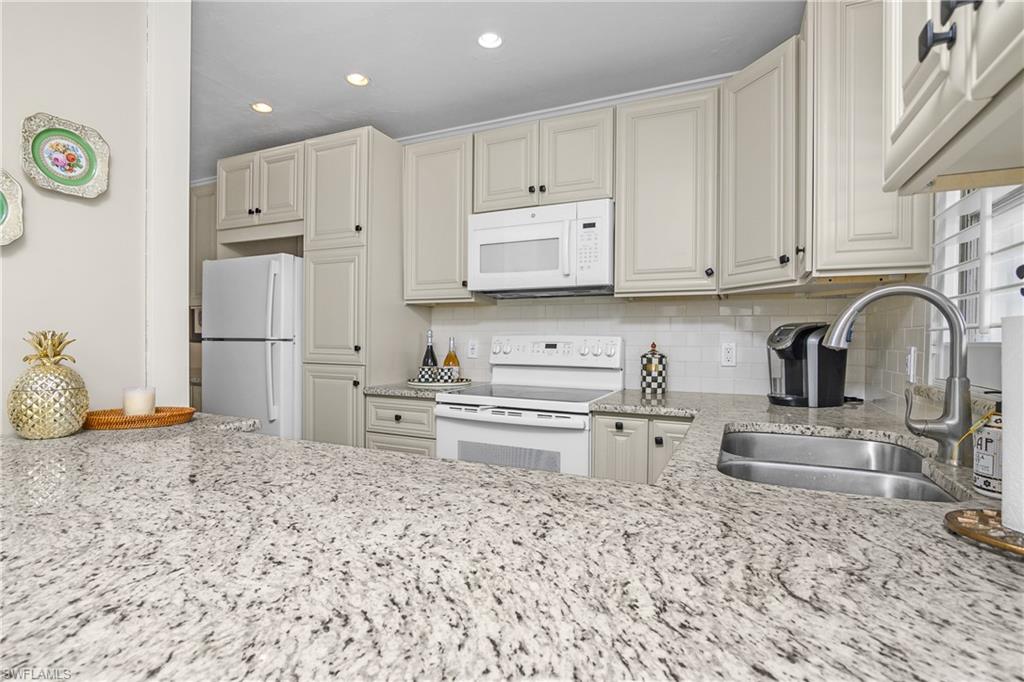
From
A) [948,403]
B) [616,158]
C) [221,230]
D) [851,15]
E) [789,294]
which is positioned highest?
[851,15]

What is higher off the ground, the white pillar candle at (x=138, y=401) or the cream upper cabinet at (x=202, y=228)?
the cream upper cabinet at (x=202, y=228)

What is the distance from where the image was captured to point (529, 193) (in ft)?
8.86

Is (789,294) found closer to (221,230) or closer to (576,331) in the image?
(576,331)

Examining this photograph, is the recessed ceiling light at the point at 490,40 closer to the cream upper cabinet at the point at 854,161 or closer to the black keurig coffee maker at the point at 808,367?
the cream upper cabinet at the point at 854,161

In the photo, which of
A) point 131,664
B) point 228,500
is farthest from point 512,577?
point 228,500

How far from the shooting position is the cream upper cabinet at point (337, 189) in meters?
2.84

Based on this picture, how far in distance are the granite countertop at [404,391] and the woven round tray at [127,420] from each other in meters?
1.31

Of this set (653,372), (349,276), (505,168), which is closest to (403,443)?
(349,276)

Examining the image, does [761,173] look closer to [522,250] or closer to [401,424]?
[522,250]

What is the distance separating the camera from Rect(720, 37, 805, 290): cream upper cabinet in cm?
190

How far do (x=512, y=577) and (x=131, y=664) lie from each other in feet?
0.98

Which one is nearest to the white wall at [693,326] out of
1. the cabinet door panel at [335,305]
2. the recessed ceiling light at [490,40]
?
the cabinet door panel at [335,305]

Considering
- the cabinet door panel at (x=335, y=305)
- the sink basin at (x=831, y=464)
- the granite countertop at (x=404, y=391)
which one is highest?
the cabinet door panel at (x=335, y=305)

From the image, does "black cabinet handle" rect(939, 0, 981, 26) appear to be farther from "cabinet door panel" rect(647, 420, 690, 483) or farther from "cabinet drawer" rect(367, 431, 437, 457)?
"cabinet drawer" rect(367, 431, 437, 457)
